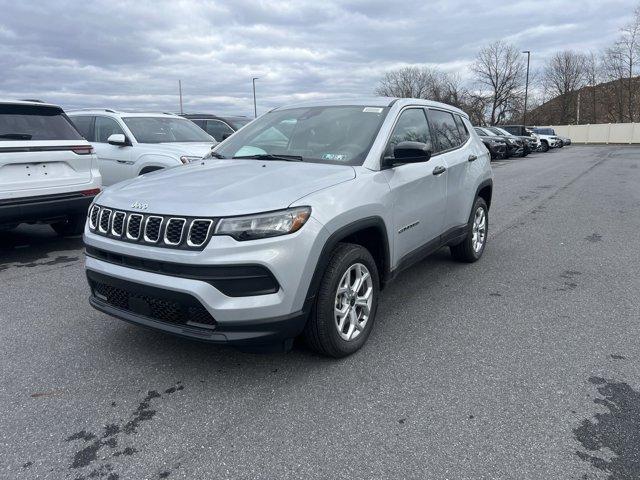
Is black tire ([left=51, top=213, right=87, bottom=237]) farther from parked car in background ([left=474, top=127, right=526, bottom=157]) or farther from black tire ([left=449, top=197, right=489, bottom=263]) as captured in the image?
parked car in background ([left=474, top=127, right=526, bottom=157])

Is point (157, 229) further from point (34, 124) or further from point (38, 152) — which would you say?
point (34, 124)

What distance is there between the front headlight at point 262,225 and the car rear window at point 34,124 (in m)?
4.13

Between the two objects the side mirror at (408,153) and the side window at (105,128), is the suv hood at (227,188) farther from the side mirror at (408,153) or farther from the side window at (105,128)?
the side window at (105,128)

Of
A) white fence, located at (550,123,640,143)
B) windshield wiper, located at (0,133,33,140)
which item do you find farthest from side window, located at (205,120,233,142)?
white fence, located at (550,123,640,143)

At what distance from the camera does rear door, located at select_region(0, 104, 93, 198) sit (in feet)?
18.3

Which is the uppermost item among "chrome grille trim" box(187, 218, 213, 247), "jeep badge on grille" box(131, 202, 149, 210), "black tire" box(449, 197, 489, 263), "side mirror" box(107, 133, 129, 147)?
"side mirror" box(107, 133, 129, 147)

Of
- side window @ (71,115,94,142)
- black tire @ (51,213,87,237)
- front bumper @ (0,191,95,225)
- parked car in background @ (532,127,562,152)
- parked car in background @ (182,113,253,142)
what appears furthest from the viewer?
parked car in background @ (532,127,562,152)

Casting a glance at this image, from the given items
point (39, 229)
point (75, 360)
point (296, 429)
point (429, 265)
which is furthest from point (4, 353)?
point (39, 229)

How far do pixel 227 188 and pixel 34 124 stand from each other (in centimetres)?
408

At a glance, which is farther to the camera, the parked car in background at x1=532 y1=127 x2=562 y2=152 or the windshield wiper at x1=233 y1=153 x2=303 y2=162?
the parked car in background at x1=532 y1=127 x2=562 y2=152

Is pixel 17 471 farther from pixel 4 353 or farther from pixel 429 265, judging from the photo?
pixel 429 265

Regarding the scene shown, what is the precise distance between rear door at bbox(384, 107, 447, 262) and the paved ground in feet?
2.09

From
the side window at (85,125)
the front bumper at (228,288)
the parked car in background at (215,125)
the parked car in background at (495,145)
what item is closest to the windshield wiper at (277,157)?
the front bumper at (228,288)

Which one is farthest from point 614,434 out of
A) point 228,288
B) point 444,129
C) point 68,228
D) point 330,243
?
point 68,228
